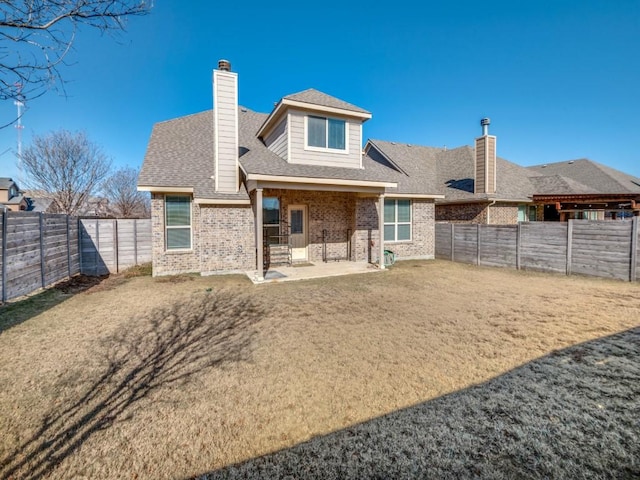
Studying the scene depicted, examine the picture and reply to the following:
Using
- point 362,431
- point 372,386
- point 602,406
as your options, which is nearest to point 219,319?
point 372,386

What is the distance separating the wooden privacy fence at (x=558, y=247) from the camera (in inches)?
323

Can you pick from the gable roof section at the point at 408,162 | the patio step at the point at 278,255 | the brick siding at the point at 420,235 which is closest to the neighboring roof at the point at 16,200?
the patio step at the point at 278,255

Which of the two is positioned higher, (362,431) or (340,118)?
(340,118)

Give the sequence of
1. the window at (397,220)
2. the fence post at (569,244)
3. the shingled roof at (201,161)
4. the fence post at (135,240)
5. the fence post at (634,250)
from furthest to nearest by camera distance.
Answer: the window at (397,220)
the fence post at (135,240)
the shingled roof at (201,161)
the fence post at (569,244)
the fence post at (634,250)

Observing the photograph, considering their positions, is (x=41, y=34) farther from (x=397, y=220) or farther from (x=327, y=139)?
(x=397, y=220)

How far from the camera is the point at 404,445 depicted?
2.46 metres

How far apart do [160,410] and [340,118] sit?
34.6 ft

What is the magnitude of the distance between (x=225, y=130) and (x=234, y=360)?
8.40m

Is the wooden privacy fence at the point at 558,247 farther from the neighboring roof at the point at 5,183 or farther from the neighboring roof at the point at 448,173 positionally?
the neighboring roof at the point at 5,183

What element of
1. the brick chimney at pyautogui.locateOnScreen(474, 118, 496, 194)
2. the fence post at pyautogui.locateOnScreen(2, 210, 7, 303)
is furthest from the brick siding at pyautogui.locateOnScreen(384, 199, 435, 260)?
the fence post at pyautogui.locateOnScreen(2, 210, 7, 303)

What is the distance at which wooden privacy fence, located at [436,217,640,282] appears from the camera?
820 cm

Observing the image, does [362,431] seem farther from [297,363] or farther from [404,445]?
[297,363]

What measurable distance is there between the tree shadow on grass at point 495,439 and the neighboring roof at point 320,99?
32.7 ft

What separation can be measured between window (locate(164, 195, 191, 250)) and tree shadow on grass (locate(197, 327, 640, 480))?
8929mm
